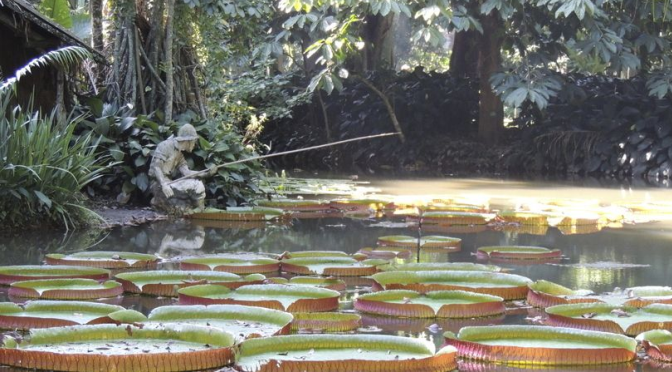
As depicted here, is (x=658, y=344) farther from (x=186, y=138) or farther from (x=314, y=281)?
(x=186, y=138)

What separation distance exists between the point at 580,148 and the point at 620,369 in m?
18.0

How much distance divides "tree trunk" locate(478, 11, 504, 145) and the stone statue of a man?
1165 cm

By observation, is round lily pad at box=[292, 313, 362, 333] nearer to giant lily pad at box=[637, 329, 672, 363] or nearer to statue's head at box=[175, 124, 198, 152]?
giant lily pad at box=[637, 329, 672, 363]

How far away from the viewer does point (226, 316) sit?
15.5 ft

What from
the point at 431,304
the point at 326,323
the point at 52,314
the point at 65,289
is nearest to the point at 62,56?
the point at 65,289

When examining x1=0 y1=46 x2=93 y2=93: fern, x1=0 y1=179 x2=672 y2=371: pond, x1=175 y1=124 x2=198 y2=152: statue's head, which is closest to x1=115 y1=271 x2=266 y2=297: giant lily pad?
x1=0 y1=179 x2=672 y2=371: pond

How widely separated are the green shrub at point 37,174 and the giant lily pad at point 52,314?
320 centimetres

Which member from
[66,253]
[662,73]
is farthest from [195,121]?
[662,73]

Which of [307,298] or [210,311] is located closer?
[210,311]

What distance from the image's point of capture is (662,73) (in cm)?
1969

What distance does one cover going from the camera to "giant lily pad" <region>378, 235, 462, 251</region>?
26.5ft

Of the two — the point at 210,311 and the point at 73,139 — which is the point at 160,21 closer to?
the point at 73,139

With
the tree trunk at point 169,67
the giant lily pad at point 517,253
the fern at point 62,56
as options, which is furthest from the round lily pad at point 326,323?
the tree trunk at point 169,67

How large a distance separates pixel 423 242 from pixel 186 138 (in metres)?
3.07
